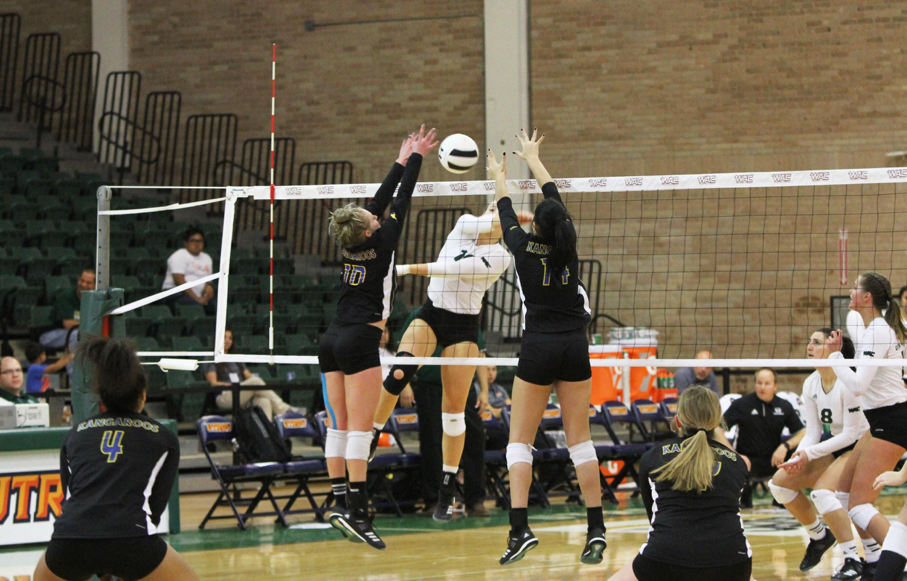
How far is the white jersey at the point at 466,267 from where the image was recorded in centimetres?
779

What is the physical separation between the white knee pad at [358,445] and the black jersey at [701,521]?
2098 millimetres

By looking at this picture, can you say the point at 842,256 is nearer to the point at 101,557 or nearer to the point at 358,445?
the point at 358,445

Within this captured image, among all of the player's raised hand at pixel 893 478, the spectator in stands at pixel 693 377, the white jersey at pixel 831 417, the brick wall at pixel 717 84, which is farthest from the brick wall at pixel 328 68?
the player's raised hand at pixel 893 478

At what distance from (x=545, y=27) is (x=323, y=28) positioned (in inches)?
145

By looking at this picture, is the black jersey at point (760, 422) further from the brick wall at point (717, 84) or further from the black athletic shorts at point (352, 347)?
the black athletic shorts at point (352, 347)

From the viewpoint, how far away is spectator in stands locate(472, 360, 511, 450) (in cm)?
1167

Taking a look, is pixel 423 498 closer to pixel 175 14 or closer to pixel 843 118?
pixel 843 118

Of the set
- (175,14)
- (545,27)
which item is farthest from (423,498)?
(175,14)

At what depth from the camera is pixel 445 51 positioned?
17.6 meters

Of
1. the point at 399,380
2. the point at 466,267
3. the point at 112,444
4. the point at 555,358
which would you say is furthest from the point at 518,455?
the point at 112,444

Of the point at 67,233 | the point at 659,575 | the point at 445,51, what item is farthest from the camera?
the point at 445,51

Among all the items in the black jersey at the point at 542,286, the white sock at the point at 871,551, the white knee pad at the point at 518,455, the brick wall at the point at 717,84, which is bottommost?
the white sock at the point at 871,551

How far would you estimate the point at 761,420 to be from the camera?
11656mm

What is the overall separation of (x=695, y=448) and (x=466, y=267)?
2785 millimetres
